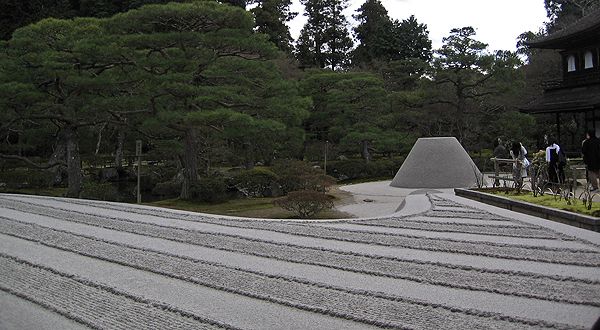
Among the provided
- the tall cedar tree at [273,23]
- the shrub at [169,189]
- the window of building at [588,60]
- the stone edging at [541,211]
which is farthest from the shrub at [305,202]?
the tall cedar tree at [273,23]

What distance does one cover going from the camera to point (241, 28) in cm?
1354

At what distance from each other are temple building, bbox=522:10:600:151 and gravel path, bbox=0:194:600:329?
13.2m

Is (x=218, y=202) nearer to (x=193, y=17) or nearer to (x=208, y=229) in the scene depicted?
(x=193, y=17)

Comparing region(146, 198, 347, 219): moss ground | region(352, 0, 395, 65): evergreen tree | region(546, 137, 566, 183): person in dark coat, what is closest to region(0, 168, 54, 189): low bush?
region(146, 198, 347, 219): moss ground

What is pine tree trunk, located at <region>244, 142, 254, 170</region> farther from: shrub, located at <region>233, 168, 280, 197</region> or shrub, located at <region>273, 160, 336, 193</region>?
shrub, located at <region>233, 168, 280, 197</region>

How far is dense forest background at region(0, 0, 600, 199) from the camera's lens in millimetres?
12992

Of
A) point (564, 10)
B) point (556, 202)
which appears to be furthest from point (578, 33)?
point (564, 10)

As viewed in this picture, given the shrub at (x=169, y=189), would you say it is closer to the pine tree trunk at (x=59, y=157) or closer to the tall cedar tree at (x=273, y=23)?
the pine tree trunk at (x=59, y=157)

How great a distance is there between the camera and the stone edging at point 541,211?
681 cm

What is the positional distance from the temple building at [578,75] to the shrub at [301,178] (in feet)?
33.6

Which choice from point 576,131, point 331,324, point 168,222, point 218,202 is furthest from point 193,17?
point 576,131

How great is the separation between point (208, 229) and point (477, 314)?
4.79 meters

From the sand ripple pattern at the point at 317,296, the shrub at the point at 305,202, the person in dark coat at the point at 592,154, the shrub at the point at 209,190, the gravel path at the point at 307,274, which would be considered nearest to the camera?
the sand ripple pattern at the point at 317,296

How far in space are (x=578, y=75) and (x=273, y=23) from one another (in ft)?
64.4
